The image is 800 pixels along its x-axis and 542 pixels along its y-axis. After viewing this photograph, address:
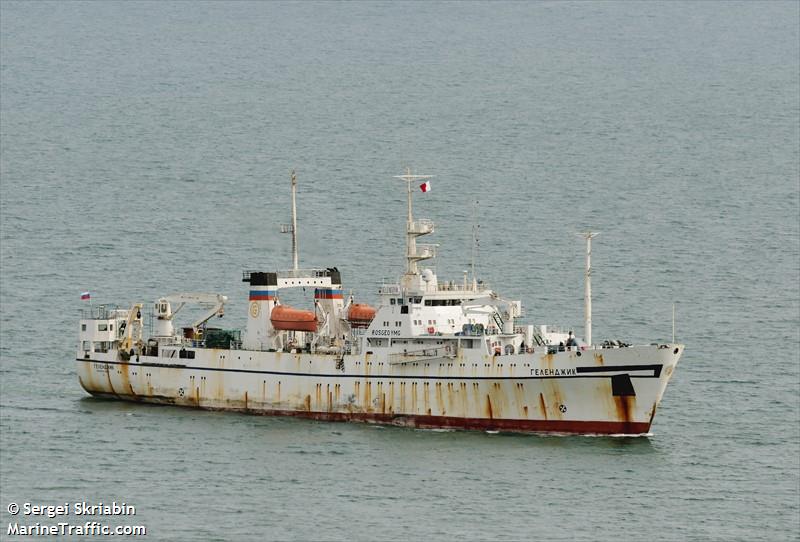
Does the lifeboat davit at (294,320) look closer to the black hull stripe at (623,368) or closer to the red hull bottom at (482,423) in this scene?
the red hull bottom at (482,423)

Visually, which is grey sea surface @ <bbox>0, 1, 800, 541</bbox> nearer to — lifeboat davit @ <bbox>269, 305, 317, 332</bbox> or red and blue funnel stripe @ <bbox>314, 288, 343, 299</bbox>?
lifeboat davit @ <bbox>269, 305, 317, 332</bbox>

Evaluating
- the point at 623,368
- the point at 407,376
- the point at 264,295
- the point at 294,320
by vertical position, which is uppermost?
the point at 264,295

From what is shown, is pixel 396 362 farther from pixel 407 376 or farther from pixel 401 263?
pixel 401 263

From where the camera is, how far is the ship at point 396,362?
92062 mm

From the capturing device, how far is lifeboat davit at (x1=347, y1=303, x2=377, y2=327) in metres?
99.7

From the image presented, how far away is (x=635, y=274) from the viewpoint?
132 m

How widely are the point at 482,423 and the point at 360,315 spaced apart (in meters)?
10.2

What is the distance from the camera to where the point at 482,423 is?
9425 cm

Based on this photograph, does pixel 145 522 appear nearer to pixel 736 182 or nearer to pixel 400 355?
pixel 400 355

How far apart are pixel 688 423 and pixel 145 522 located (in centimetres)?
3236

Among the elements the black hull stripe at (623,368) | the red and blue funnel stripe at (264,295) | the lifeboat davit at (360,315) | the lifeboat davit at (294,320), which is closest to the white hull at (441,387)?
the black hull stripe at (623,368)

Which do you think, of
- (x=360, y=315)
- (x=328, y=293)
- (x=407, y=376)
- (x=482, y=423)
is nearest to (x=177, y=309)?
(x=328, y=293)

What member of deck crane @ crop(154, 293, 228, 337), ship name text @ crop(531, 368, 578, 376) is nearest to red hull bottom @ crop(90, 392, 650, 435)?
ship name text @ crop(531, 368, 578, 376)

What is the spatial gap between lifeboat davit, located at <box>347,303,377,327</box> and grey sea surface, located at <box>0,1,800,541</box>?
6.79 metres
